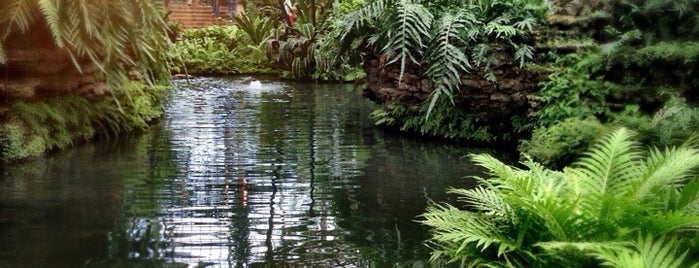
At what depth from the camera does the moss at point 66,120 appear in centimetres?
605

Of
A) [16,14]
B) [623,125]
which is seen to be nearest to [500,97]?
[623,125]

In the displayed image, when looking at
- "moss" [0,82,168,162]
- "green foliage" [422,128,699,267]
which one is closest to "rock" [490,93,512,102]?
"moss" [0,82,168,162]

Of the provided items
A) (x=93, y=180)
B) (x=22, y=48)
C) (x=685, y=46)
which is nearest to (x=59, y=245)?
(x=93, y=180)

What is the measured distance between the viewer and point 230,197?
5.02m

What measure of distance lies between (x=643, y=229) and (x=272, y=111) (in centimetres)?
761

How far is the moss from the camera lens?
605cm

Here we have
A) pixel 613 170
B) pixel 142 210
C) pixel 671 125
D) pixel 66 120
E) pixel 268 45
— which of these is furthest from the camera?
pixel 268 45

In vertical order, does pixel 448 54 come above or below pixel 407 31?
below

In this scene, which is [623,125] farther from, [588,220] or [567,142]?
[588,220]

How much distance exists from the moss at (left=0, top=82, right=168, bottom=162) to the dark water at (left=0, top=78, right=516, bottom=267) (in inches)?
7.1

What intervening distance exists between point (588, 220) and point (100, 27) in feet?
16.5

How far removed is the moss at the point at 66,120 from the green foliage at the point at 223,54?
8.70 metres

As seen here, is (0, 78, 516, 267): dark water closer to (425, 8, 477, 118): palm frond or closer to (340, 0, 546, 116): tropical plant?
(425, 8, 477, 118): palm frond

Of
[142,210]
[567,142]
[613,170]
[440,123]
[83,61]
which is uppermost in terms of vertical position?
[83,61]
